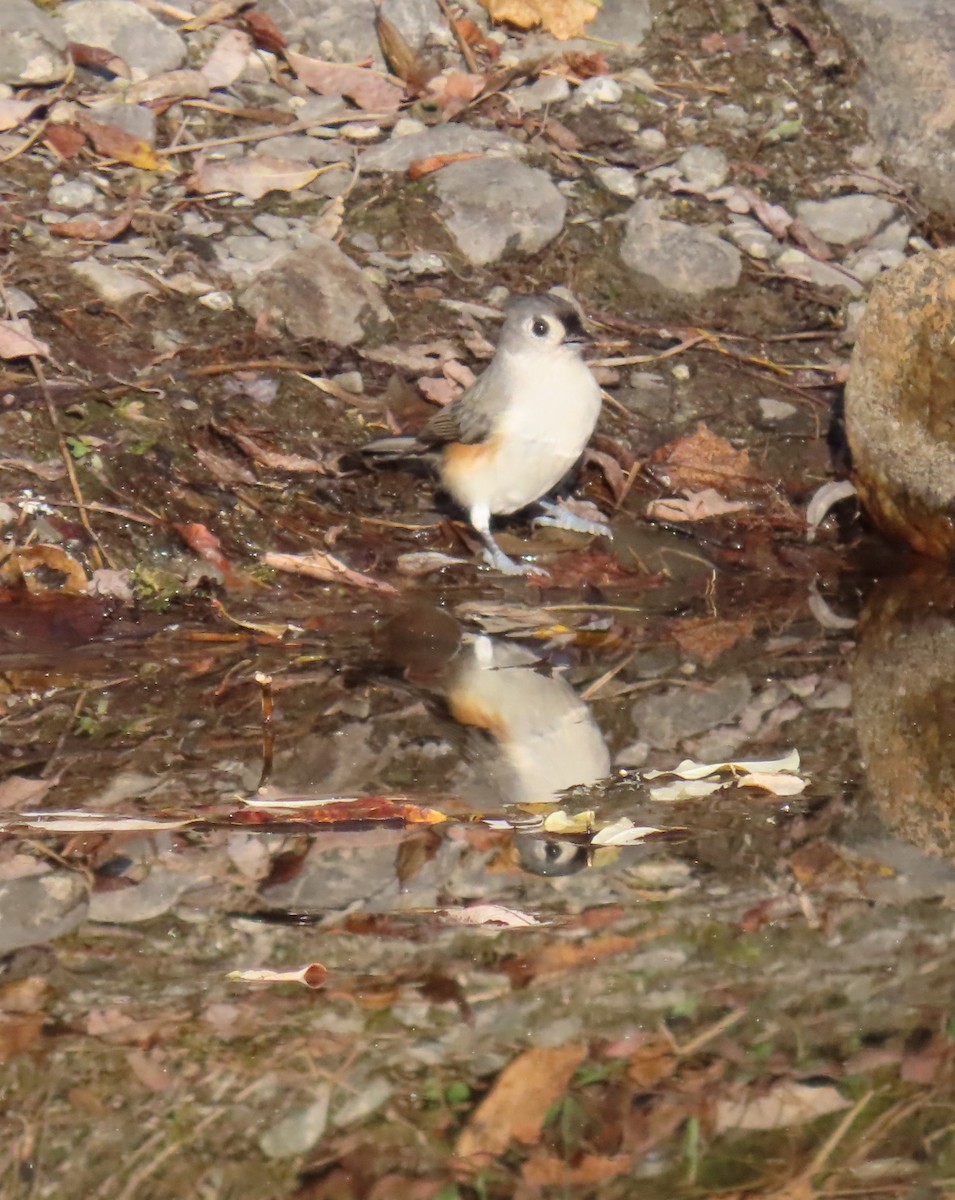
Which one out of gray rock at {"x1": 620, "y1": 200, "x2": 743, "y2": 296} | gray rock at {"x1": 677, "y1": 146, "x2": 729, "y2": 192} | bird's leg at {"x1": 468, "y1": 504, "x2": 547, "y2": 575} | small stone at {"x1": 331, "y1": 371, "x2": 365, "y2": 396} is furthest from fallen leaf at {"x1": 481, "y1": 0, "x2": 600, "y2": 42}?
bird's leg at {"x1": 468, "y1": 504, "x2": 547, "y2": 575}

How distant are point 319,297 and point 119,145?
122 centimetres

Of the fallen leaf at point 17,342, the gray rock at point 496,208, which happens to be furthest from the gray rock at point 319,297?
the fallen leaf at point 17,342

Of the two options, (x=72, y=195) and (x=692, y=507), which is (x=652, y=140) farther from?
(x=72, y=195)

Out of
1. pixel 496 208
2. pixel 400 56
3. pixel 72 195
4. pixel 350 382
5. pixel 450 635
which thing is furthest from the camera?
pixel 400 56

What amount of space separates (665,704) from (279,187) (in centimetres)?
333

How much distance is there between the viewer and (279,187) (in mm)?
6602

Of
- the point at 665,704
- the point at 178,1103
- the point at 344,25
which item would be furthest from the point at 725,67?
the point at 178,1103

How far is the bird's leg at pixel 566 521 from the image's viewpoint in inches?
226

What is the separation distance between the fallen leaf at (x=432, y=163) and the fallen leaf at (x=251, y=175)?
1.37ft

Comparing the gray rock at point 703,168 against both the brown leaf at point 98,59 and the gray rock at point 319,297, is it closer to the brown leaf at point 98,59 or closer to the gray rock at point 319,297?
the gray rock at point 319,297

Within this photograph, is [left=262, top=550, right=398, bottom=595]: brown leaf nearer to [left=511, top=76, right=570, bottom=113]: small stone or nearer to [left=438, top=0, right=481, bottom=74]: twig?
[left=511, top=76, right=570, bottom=113]: small stone

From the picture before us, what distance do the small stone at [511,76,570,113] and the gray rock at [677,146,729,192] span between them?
649 mm

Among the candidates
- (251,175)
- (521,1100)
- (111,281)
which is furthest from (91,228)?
(521,1100)

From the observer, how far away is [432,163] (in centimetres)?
680
